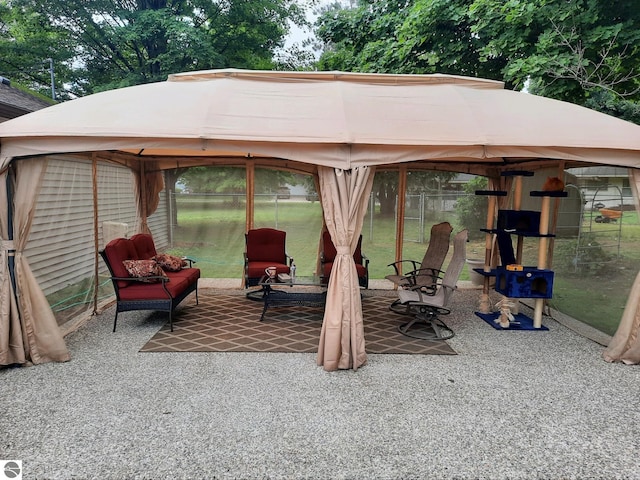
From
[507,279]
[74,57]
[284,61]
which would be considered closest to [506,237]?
[507,279]

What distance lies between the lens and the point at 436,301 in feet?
15.5

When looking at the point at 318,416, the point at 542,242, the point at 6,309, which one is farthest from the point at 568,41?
the point at 6,309

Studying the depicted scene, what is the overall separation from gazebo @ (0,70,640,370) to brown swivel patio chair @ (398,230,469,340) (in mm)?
1131

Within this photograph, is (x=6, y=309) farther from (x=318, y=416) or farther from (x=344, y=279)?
(x=344, y=279)

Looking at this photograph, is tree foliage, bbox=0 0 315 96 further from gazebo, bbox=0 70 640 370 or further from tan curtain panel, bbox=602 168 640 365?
tan curtain panel, bbox=602 168 640 365

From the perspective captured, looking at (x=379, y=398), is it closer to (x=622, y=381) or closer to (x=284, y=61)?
(x=622, y=381)

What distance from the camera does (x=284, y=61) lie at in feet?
45.1

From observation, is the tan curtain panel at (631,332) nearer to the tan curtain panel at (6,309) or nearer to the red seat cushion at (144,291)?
the red seat cushion at (144,291)

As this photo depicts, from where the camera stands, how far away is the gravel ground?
253 cm

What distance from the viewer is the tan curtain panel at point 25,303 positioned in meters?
3.74

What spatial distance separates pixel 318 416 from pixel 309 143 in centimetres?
237

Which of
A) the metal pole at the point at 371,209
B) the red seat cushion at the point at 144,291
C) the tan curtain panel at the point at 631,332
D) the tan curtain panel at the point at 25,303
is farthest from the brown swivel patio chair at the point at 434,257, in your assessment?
the tan curtain panel at the point at 25,303

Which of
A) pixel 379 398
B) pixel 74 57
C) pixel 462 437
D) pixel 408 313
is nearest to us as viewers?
pixel 462 437

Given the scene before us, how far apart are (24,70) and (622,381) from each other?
15079 millimetres
